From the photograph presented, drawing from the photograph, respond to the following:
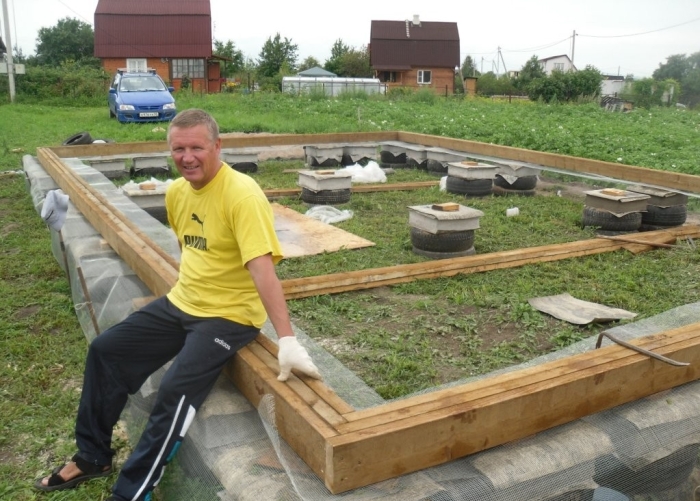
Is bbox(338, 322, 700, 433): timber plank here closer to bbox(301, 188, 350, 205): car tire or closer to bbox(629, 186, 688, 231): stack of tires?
bbox(629, 186, 688, 231): stack of tires

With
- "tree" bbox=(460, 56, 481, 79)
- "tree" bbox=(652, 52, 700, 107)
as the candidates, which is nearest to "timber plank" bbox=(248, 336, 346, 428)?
"tree" bbox=(652, 52, 700, 107)

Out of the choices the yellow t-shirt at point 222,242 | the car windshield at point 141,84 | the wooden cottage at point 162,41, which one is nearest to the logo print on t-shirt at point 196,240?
the yellow t-shirt at point 222,242

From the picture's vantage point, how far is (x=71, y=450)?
3.03 meters

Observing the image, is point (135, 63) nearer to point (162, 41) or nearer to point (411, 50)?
point (162, 41)

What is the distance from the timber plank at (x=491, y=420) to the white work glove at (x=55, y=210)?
4097 mm

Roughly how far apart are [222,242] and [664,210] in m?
5.40

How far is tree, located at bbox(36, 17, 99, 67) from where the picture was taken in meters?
59.9

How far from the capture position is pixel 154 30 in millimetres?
38031

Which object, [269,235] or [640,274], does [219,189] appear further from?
[640,274]

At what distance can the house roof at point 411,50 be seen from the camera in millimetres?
44219

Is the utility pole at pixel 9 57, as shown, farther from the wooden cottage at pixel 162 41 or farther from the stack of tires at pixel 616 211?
the stack of tires at pixel 616 211

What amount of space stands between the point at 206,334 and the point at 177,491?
23.1 inches

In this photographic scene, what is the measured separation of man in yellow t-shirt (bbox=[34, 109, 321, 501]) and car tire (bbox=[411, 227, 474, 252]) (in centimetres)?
308

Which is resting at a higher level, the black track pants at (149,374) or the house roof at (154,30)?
the house roof at (154,30)
